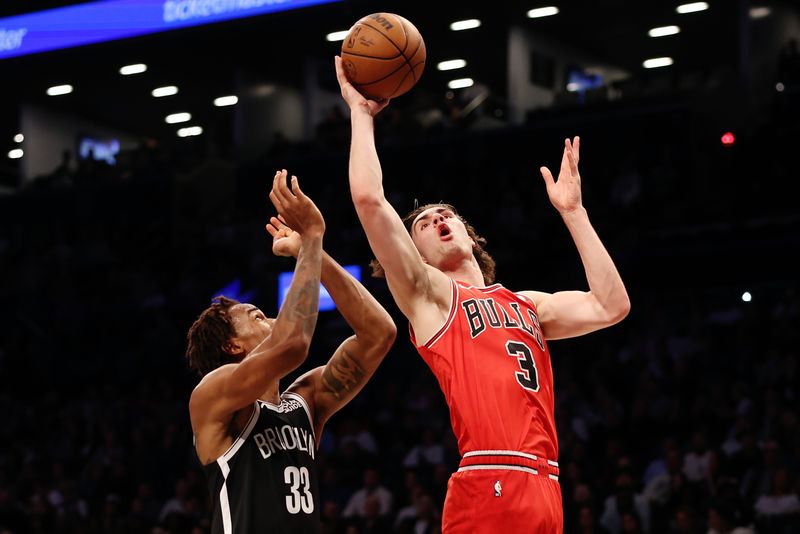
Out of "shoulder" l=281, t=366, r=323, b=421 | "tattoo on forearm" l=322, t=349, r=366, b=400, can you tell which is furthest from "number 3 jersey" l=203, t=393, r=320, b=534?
"tattoo on forearm" l=322, t=349, r=366, b=400

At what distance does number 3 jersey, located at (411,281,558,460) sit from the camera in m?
4.28

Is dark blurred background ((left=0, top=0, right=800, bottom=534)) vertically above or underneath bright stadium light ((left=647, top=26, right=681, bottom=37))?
underneath

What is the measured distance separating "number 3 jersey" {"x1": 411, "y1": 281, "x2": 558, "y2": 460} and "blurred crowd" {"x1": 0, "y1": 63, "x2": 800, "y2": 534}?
19.5 feet

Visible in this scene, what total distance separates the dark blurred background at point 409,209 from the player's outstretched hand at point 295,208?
6593mm

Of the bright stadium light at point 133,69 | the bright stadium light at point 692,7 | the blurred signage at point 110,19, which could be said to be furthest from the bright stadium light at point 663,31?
the bright stadium light at point 133,69

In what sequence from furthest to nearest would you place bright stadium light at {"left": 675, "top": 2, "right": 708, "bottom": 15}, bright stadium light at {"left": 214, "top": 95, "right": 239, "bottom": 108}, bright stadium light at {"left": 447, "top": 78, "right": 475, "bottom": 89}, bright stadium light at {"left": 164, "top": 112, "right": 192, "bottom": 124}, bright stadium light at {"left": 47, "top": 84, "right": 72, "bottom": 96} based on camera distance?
bright stadium light at {"left": 164, "top": 112, "right": 192, "bottom": 124}
bright stadium light at {"left": 214, "top": 95, "right": 239, "bottom": 108}
bright stadium light at {"left": 447, "top": 78, "right": 475, "bottom": 89}
bright stadium light at {"left": 47, "top": 84, "right": 72, "bottom": 96}
bright stadium light at {"left": 675, "top": 2, "right": 708, "bottom": 15}

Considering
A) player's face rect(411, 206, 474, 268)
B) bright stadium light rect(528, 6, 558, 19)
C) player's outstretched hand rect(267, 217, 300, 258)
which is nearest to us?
player's outstretched hand rect(267, 217, 300, 258)

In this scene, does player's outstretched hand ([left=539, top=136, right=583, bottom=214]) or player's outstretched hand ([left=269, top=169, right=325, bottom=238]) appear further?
player's outstretched hand ([left=539, top=136, right=583, bottom=214])

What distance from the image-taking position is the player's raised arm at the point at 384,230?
427cm

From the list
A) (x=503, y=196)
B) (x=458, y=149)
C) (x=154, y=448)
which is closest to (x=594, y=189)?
(x=503, y=196)

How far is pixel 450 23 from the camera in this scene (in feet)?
61.9

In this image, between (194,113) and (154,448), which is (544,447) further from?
(194,113)

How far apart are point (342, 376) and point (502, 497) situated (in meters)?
0.98

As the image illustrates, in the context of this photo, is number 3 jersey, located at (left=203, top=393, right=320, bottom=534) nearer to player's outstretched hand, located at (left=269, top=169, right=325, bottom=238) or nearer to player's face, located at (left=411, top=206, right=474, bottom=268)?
player's outstretched hand, located at (left=269, top=169, right=325, bottom=238)
